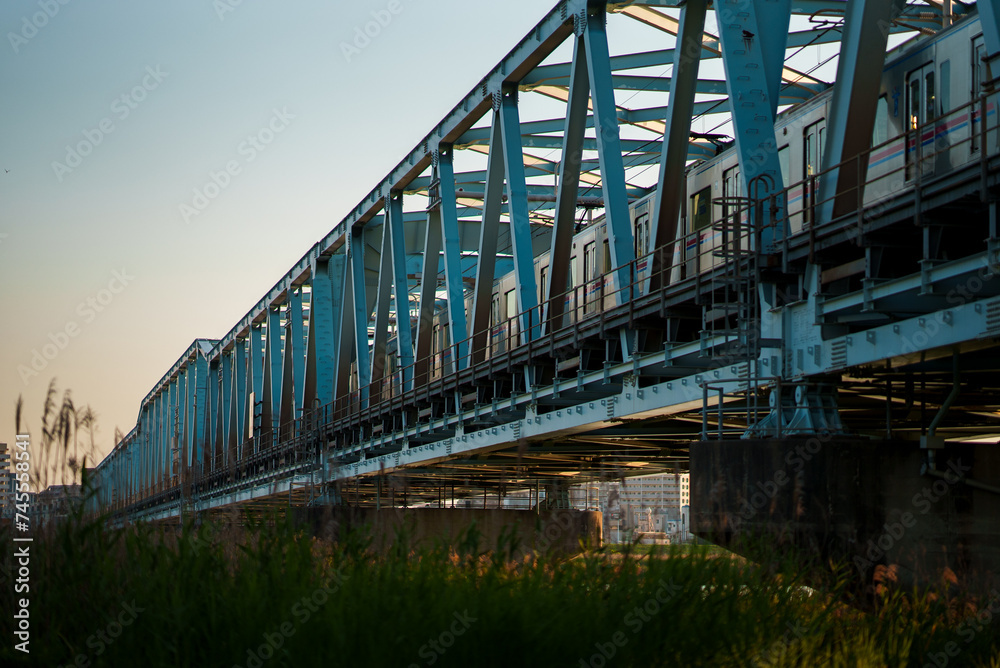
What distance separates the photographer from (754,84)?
52.2 feet

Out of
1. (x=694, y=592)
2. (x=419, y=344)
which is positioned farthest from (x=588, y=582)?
(x=419, y=344)

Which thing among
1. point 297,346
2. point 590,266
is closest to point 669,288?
point 590,266

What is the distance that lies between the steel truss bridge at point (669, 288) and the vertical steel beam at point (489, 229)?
52mm

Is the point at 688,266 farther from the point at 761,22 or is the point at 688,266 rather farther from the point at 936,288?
the point at 936,288

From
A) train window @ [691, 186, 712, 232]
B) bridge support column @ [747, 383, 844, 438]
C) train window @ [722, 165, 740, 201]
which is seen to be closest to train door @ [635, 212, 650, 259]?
train window @ [691, 186, 712, 232]

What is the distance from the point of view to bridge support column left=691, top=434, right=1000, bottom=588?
12.5m

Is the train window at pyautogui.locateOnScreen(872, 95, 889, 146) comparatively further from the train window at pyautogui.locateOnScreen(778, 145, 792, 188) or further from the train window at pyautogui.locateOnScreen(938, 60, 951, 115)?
the train window at pyautogui.locateOnScreen(778, 145, 792, 188)

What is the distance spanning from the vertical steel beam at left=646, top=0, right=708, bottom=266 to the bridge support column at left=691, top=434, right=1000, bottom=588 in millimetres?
5283

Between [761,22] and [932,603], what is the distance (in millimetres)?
8334

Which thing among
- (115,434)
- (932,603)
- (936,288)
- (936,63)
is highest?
(936,63)

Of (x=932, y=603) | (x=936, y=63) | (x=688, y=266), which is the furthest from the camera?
(x=688, y=266)

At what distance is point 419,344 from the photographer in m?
30.7

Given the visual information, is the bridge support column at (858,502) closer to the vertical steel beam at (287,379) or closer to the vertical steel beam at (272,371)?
the vertical steel beam at (287,379)

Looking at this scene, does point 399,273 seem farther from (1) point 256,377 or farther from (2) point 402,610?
(2) point 402,610
